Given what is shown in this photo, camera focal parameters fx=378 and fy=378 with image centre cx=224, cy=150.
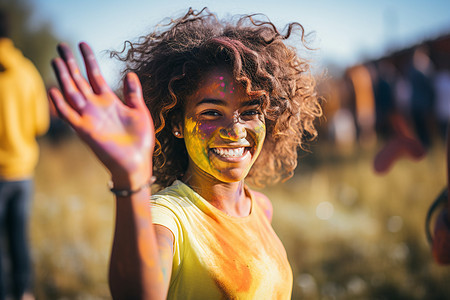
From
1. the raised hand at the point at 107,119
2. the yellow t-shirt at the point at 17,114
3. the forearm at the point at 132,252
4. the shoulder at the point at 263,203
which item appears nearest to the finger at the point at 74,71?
the raised hand at the point at 107,119

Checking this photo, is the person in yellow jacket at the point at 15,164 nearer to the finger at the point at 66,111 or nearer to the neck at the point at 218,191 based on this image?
the neck at the point at 218,191

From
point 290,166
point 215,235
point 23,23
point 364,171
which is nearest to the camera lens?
point 215,235

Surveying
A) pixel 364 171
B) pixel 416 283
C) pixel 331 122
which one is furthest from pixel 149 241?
pixel 331 122

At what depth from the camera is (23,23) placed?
704 inches

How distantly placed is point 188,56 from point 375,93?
19.4 feet

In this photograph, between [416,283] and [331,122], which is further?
[331,122]

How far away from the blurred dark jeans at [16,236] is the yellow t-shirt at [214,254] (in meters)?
2.28

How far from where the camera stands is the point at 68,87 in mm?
938

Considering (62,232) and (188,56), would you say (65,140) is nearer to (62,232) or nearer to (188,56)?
(62,232)

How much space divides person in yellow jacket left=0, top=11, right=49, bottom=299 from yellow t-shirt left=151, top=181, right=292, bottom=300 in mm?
2273

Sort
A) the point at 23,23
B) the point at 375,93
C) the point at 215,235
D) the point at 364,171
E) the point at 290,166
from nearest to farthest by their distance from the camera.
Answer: the point at 215,235
the point at 290,166
the point at 364,171
the point at 375,93
the point at 23,23

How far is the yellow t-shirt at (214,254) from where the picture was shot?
1190 mm

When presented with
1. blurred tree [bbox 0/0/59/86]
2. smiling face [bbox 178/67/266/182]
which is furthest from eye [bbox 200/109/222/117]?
blurred tree [bbox 0/0/59/86]

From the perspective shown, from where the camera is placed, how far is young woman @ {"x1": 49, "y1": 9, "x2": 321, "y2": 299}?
95cm
